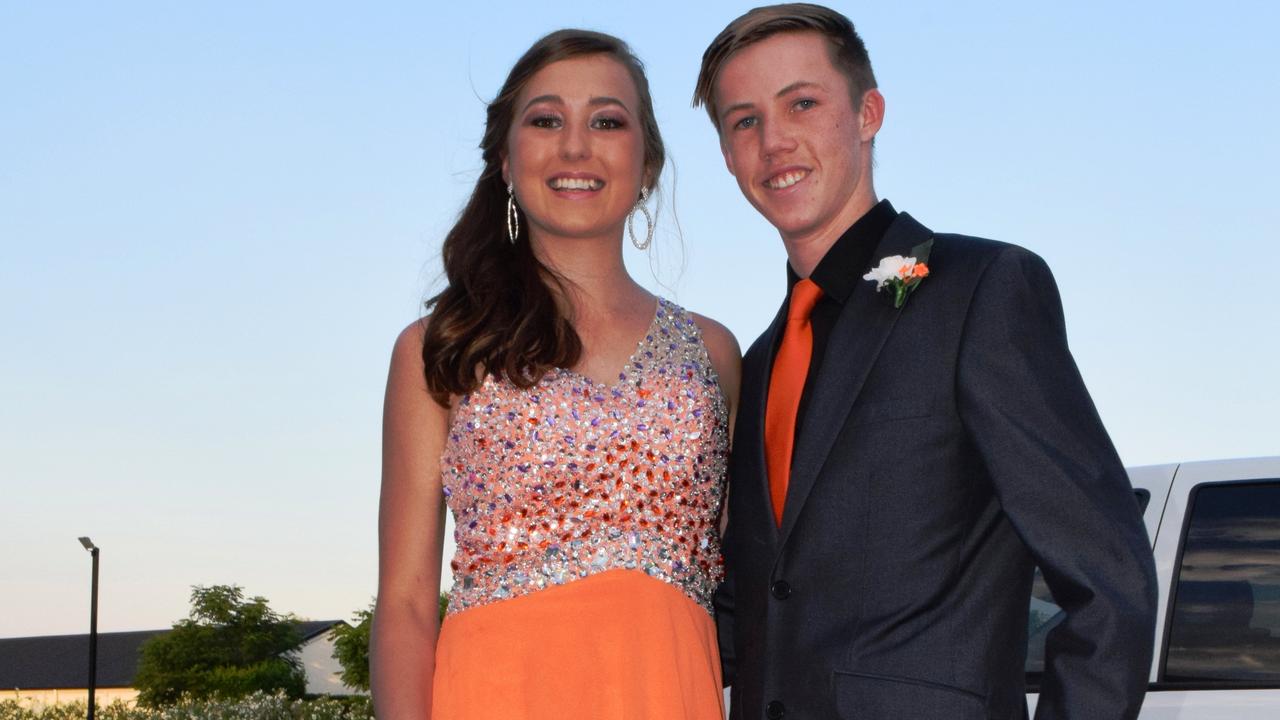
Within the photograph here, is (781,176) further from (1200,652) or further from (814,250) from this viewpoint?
(1200,652)

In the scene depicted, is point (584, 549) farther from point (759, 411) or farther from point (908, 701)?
point (908, 701)

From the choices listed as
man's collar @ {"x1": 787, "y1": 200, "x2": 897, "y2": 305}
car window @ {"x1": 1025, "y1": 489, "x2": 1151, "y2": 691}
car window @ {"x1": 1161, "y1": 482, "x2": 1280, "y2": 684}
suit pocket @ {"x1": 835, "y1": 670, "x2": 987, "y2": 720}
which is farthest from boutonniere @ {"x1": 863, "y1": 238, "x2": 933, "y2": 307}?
car window @ {"x1": 1161, "y1": 482, "x2": 1280, "y2": 684}

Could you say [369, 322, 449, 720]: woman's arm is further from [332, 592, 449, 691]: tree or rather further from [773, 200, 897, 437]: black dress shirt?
[332, 592, 449, 691]: tree

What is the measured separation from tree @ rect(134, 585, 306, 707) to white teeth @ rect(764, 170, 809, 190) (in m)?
54.6

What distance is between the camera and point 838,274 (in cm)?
307

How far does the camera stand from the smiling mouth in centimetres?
358

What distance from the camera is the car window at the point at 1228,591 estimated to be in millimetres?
4273

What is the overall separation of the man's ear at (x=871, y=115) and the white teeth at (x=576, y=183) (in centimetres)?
70

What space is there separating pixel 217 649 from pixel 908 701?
57.3 m

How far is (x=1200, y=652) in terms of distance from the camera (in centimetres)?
430

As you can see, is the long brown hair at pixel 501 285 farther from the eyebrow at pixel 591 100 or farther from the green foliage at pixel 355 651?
the green foliage at pixel 355 651

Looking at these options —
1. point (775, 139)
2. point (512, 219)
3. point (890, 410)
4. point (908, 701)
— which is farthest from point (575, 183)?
point (908, 701)

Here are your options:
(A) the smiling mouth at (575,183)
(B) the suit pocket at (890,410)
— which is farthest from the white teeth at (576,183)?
(B) the suit pocket at (890,410)

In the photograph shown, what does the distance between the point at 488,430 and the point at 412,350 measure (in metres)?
0.29
